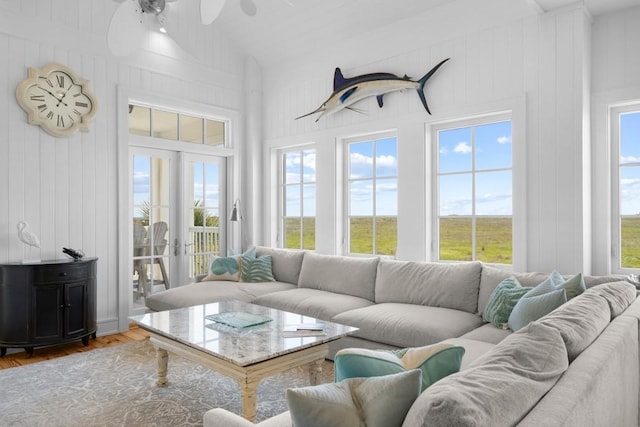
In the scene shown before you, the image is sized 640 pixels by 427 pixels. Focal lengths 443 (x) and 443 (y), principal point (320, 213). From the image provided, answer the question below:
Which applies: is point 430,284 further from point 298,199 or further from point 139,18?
point 139,18

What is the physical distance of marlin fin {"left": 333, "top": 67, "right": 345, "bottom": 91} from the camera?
4805 millimetres

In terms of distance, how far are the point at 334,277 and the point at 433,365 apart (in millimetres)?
3026

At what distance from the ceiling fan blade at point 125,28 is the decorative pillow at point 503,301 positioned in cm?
284

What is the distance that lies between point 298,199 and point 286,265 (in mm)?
1037

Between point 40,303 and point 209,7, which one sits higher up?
point 209,7

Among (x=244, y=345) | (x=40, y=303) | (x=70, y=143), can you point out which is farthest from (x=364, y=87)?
(x=40, y=303)

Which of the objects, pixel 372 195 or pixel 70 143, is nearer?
pixel 70 143

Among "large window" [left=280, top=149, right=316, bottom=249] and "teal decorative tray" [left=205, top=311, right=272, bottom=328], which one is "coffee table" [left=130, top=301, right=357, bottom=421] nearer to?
"teal decorative tray" [left=205, top=311, right=272, bottom=328]

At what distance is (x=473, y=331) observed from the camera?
288 centimetres

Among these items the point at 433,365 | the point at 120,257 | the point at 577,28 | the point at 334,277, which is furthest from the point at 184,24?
the point at 433,365

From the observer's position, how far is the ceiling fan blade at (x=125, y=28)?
2.54m

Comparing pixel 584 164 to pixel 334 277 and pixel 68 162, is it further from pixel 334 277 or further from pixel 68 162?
pixel 68 162

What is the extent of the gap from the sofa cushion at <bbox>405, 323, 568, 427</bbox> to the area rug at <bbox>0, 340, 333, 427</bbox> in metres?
1.74

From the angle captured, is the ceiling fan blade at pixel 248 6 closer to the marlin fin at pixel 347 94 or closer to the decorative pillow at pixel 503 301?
the marlin fin at pixel 347 94
